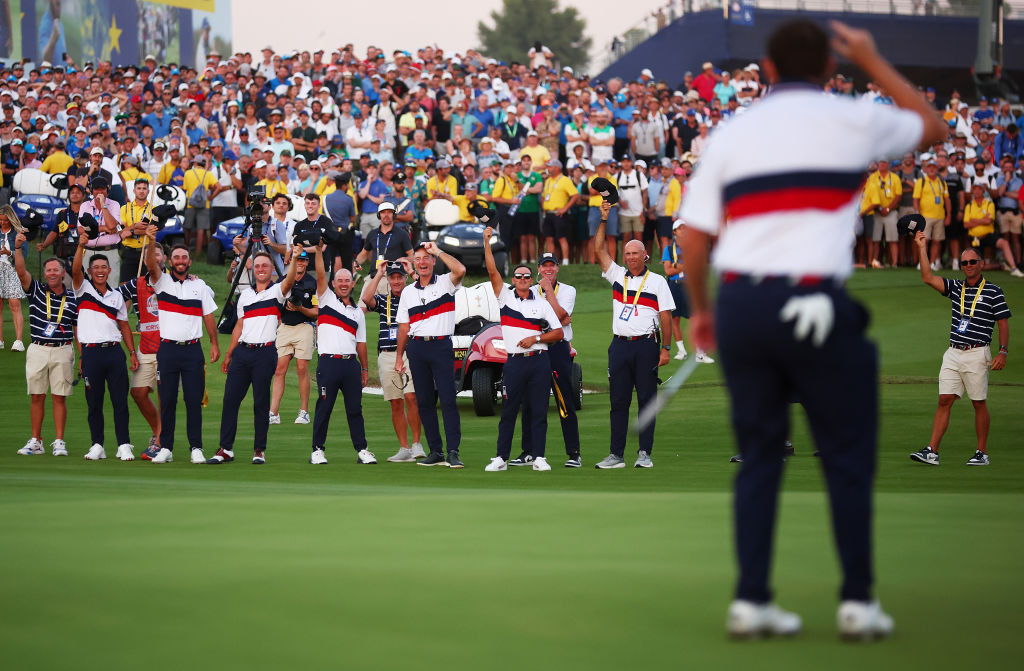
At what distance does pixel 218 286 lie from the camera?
25.5m

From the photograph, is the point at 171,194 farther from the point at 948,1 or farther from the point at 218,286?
the point at 948,1

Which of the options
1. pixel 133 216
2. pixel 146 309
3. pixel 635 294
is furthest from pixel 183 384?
pixel 133 216

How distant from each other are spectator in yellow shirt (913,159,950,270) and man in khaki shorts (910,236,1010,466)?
14510 millimetres

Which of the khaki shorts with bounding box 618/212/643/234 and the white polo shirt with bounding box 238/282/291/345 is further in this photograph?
the khaki shorts with bounding box 618/212/643/234

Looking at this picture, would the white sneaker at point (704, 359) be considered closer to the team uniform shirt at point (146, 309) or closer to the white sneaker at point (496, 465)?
the white sneaker at point (496, 465)

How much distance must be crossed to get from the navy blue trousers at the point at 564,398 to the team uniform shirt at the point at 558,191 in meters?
13.0

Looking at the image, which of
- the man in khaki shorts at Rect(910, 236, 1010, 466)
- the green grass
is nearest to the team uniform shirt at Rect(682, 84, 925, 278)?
the green grass

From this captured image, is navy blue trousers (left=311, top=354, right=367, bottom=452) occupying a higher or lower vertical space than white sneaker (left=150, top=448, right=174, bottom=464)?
higher

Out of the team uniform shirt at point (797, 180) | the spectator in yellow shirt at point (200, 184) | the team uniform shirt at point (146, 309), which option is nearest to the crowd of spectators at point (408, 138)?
the spectator in yellow shirt at point (200, 184)

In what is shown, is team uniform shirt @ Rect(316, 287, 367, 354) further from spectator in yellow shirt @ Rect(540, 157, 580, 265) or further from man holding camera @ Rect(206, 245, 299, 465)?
spectator in yellow shirt @ Rect(540, 157, 580, 265)

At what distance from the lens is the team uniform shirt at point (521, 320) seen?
43.0 ft

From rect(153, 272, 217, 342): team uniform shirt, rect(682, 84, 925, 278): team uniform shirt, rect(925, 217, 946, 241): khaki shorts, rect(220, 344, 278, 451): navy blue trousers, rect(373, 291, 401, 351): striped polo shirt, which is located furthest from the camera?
rect(925, 217, 946, 241): khaki shorts

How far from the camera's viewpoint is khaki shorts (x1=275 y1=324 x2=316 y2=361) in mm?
17594

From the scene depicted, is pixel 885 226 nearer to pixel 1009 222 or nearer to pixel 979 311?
pixel 1009 222
